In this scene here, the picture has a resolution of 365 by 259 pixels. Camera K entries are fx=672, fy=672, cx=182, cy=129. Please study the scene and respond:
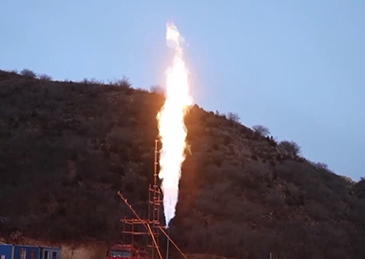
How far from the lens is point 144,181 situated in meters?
50.8

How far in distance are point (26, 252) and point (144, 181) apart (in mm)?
17804

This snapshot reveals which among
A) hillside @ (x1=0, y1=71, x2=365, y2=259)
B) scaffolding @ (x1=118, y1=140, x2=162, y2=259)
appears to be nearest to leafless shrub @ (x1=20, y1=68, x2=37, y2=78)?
hillside @ (x1=0, y1=71, x2=365, y2=259)

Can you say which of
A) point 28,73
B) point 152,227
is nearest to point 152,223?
point 152,227

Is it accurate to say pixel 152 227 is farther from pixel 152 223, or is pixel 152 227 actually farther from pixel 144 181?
pixel 144 181

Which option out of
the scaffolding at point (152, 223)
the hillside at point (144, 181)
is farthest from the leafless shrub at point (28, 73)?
the scaffolding at point (152, 223)

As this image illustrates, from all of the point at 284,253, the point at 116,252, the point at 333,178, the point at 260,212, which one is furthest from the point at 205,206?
the point at 333,178

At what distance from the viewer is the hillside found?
4338 cm

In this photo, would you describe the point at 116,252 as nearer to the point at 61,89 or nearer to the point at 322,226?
the point at 322,226

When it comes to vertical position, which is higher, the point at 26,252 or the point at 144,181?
the point at 144,181

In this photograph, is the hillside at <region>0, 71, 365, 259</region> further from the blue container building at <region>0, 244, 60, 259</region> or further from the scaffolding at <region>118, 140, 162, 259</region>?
the blue container building at <region>0, 244, 60, 259</region>

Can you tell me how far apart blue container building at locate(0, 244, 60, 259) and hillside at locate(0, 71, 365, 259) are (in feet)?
14.1

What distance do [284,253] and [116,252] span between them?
1442 centimetres

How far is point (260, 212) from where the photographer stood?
49.7 metres

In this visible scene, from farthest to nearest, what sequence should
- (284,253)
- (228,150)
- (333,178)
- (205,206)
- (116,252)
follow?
(333,178) < (228,150) < (205,206) < (284,253) < (116,252)
